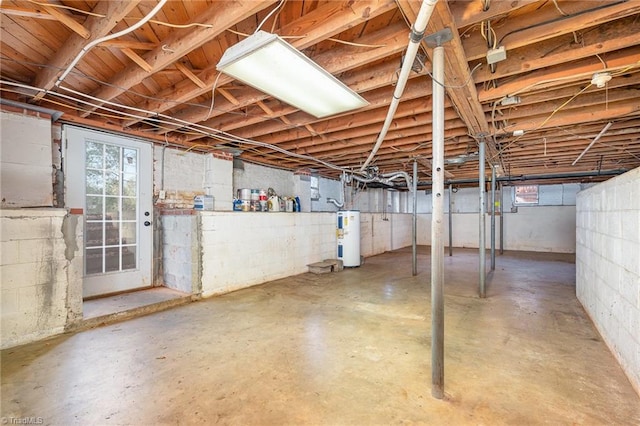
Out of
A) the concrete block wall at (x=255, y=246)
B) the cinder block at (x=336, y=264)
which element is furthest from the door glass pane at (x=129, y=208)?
the cinder block at (x=336, y=264)

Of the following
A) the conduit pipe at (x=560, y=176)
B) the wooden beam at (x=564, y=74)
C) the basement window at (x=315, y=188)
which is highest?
the wooden beam at (x=564, y=74)

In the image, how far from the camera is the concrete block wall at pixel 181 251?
3621 mm

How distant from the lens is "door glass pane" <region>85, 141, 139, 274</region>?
337cm

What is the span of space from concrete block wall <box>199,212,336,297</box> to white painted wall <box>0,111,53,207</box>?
1574mm

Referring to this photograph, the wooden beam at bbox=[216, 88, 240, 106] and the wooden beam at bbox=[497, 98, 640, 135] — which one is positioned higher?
the wooden beam at bbox=[216, 88, 240, 106]

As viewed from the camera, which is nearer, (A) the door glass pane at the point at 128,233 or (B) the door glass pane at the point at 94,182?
(B) the door glass pane at the point at 94,182

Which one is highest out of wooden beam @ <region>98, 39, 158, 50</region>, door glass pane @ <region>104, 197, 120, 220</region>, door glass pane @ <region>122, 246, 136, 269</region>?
wooden beam @ <region>98, 39, 158, 50</region>

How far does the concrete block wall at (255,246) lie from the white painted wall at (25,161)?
1574 millimetres

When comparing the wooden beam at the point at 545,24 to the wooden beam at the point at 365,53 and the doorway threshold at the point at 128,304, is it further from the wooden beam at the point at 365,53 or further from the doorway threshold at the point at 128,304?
the doorway threshold at the point at 128,304

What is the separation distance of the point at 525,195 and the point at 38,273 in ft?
36.9

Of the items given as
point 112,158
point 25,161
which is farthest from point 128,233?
point 25,161

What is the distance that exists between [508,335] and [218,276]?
10.9 feet

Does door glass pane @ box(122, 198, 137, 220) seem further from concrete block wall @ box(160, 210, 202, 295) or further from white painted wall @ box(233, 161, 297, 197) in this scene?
white painted wall @ box(233, 161, 297, 197)

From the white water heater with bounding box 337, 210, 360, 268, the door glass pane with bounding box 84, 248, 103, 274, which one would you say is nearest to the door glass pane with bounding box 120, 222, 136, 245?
the door glass pane with bounding box 84, 248, 103, 274
